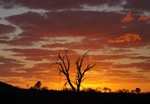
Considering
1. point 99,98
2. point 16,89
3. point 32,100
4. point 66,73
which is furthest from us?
point 66,73

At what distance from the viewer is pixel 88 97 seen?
2966cm

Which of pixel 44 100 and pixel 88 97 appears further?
pixel 88 97

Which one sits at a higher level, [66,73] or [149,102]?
[66,73]

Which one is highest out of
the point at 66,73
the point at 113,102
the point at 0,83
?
the point at 66,73

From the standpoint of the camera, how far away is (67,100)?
28266 mm

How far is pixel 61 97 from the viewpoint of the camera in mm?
29125

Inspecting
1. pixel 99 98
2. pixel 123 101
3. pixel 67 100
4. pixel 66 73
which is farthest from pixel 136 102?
pixel 66 73

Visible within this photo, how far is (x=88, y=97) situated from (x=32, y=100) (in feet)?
14.9

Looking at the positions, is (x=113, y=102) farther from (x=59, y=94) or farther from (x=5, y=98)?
(x=5, y=98)

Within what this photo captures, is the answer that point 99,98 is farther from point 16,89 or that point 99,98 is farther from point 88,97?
point 16,89

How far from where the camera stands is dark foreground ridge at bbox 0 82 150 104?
2778cm

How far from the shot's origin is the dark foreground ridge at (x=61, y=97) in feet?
Answer: 91.1

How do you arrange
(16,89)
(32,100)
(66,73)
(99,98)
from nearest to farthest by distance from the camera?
(32,100) < (99,98) < (16,89) < (66,73)

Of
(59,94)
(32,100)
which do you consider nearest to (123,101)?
(59,94)
